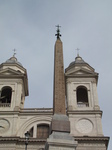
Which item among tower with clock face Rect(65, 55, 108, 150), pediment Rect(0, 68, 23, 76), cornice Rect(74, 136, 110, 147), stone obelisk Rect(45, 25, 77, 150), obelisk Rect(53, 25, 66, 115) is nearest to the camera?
stone obelisk Rect(45, 25, 77, 150)

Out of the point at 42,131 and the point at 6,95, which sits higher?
the point at 6,95

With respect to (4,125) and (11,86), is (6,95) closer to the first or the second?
(11,86)

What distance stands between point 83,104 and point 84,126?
2658mm

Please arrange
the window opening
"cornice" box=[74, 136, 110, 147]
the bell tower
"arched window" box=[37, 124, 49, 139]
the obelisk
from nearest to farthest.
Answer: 1. the obelisk
2. "cornice" box=[74, 136, 110, 147]
3. "arched window" box=[37, 124, 49, 139]
4. the bell tower
5. the window opening

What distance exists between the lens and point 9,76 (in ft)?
105

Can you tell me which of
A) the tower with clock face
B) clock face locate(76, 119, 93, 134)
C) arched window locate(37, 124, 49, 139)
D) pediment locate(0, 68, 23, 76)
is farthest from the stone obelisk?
pediment locate(0, 68, 23, 76)

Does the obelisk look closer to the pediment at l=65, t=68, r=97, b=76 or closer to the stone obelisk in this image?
the stone obelisk

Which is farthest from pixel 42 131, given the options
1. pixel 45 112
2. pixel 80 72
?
pixel 80 72

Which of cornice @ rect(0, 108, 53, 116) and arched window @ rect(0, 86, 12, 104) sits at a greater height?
arched window @ rect(0, 86, 12, 104)

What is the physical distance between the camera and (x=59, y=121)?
46.8ft

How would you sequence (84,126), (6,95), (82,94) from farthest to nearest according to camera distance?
(82,94) < (6,95) < (84,126)

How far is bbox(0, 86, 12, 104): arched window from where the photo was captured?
31.6 meters

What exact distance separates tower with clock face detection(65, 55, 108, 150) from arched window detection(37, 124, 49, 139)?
8.40 feet

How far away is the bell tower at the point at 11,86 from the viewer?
30188mm
